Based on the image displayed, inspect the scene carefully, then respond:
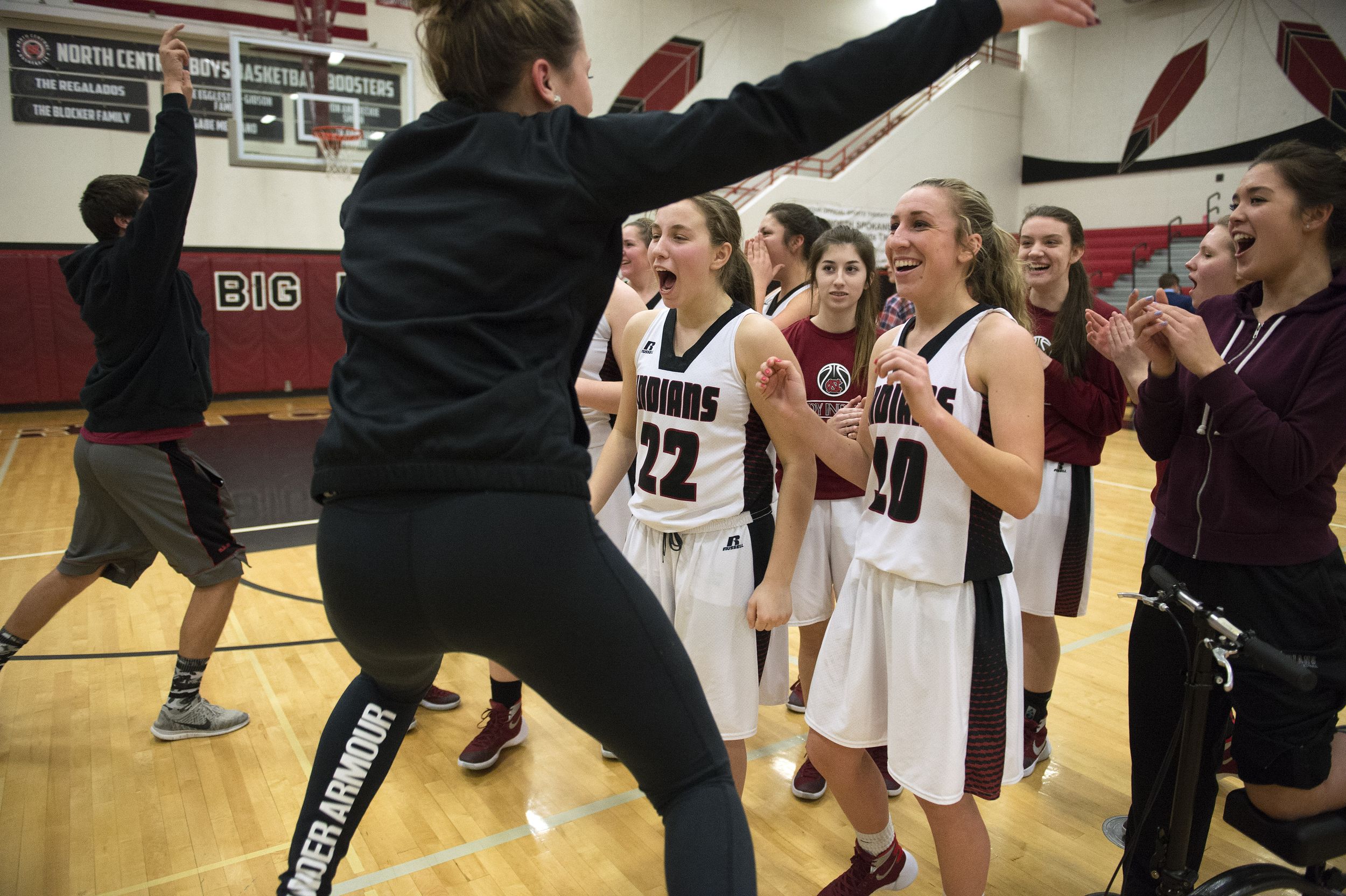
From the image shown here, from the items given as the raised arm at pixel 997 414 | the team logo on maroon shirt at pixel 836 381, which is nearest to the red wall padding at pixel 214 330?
the team logo on maroon shirt at pixel 836 381

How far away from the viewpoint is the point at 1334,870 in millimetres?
2217

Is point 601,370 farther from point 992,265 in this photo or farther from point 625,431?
point 992,265

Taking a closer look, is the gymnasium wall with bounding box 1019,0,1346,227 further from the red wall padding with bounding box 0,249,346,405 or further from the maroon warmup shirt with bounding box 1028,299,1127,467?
the maroon warmup shirt with bounding box 1028,299,1127,467

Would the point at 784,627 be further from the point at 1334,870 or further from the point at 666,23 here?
the point at 666,23

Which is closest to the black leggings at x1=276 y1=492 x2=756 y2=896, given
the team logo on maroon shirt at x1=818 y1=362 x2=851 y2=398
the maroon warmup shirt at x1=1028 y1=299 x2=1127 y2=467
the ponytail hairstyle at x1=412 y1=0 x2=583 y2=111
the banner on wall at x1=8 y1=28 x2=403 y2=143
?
the ponytail hairstyle at x1=412 y1=0 x2=583 y2=111

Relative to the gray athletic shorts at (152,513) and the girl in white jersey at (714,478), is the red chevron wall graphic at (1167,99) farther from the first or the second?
the gray athletic shorts at (152,513)

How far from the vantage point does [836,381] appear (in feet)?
11.3

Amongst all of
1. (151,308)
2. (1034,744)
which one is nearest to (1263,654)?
(1034,744)

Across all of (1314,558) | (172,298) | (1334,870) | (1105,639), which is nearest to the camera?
(1314,558)

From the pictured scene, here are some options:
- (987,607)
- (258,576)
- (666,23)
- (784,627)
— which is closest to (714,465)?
(784,627)

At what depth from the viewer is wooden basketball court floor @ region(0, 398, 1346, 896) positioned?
8.57ft

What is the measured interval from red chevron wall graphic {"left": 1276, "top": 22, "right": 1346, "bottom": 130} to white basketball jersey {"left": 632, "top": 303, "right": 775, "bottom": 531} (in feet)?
57.4

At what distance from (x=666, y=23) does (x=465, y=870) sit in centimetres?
1635

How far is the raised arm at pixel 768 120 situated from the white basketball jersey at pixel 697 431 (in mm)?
1313
